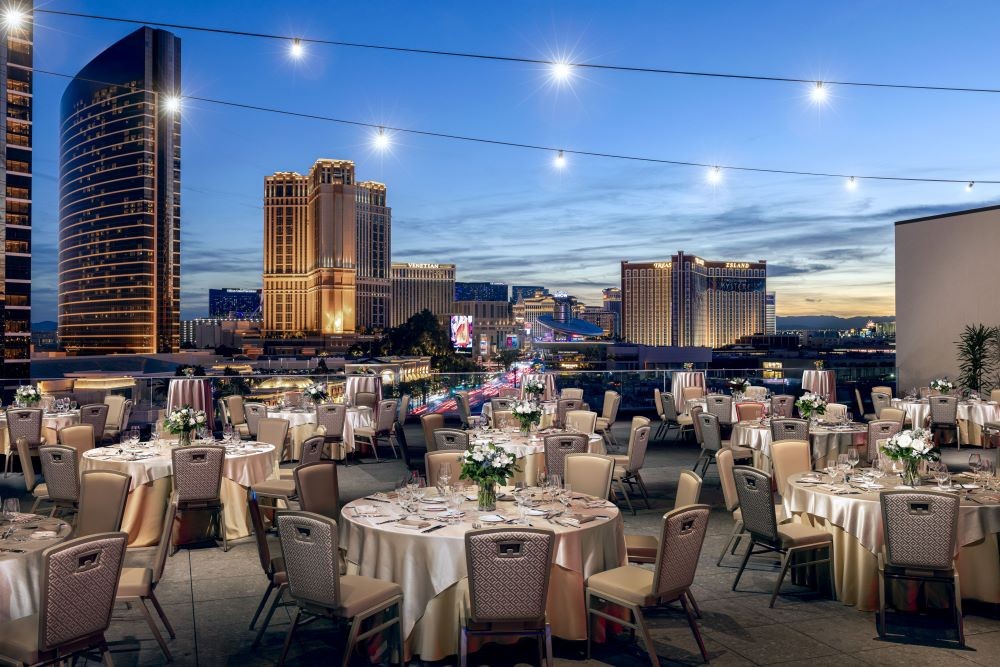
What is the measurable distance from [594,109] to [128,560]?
9.95 m

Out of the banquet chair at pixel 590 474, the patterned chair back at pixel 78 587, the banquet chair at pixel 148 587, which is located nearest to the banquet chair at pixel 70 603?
the patterned chair back at pixel 78 587

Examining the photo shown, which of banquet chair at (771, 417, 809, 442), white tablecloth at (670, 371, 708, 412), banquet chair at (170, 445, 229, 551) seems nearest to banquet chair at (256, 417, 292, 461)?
banquet chair at (170, 445, 229, 551)

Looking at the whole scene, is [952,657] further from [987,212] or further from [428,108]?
[428,108]

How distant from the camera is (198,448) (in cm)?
701

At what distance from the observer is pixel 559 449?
781 cm

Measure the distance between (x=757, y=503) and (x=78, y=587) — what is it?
4.31 metres

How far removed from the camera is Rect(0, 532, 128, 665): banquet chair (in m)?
3.51

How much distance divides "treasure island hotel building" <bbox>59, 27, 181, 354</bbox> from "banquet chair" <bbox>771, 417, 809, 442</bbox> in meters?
128

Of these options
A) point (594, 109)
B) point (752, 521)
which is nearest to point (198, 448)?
point (752, 521)

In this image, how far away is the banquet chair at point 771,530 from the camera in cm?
555

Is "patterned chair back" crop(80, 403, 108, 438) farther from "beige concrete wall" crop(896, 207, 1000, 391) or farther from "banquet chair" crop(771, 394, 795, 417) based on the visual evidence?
"beige concrete wall" crop(896, 207, 1000, 391)

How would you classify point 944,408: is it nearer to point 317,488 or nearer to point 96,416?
point 317,488

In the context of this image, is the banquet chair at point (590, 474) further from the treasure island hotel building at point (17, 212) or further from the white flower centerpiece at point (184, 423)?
the treasure island hotel building at point (17, 212)

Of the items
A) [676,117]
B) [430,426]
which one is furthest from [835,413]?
[676,117]
